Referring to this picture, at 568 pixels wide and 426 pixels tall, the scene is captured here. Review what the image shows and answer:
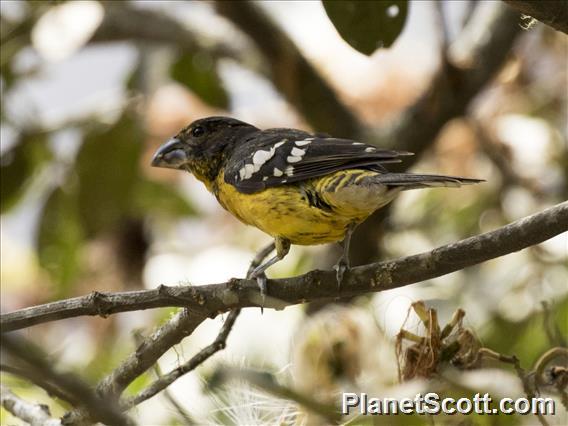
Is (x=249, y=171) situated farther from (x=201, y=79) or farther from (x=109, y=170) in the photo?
(x=201, y=79)

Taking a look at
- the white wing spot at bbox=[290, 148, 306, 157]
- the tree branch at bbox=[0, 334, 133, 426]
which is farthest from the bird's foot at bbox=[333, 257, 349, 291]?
the tree branch at bbox=[0, 334, 133, 426]

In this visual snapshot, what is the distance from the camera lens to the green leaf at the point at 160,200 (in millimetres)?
4918

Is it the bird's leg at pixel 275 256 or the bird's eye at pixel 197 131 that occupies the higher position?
the bird's eye at pixel 197 131

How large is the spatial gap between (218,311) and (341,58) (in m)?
3.27

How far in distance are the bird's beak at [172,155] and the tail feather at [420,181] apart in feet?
3.77

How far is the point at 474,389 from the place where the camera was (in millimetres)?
2205

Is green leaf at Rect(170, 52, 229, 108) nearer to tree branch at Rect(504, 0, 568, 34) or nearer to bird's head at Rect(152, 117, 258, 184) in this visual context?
bird's head at Rect(152, 117, 258, 184)

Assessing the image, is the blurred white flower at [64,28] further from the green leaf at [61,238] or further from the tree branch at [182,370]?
the tree branch at [182,370]

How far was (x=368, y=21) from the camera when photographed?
9.53 ft

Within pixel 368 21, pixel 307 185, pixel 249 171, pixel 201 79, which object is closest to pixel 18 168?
pixel 201 79

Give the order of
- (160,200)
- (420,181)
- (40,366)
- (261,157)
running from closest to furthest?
(40,366) < (420,181) < (261,157) < (160,200)

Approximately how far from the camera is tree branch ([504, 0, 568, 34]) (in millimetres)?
2057

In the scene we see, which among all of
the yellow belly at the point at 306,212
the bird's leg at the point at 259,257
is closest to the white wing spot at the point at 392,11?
the yellow belly at the point at 306,212

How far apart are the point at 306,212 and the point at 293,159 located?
212mm
